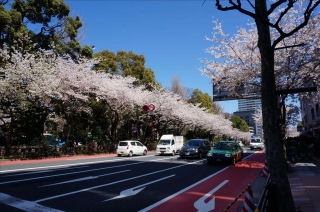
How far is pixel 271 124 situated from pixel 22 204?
21.7ft

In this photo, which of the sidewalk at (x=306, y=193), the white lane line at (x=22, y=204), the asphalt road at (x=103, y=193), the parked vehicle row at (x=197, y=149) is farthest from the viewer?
the parked vehicle row at (x=197, y=149)

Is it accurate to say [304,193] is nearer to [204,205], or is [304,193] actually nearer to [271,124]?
[204,205]

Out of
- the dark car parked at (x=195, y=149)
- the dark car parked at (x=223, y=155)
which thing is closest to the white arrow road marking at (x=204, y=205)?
the dark car parked at (x=223, y=155)

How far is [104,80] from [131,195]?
2229cm

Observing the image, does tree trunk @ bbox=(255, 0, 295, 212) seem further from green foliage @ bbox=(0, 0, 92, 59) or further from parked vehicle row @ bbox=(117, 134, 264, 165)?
green foliage @ bbox=(0, 0, 92, 59)

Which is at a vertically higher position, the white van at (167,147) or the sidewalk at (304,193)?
the white van at (167,147)

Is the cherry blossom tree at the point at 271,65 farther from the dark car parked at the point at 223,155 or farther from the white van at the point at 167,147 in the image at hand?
the white van at the point at 167,147

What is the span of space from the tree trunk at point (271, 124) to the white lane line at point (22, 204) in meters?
5.31

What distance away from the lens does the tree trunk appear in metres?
5.64

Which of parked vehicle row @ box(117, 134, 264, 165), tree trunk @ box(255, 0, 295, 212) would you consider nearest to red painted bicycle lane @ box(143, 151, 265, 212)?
tree trunk @ box(255, 0, 295, 212)

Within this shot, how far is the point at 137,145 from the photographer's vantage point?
94.4 ft

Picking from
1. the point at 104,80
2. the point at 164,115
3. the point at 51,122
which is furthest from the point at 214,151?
Answer: the point at 164,115

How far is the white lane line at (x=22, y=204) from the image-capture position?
678 centimetres

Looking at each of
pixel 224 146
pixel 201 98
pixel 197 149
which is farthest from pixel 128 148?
pixel 201 98
